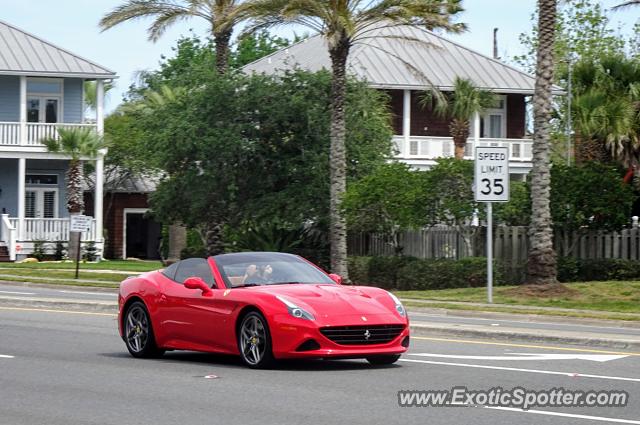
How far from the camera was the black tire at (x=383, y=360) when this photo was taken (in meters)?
14.5

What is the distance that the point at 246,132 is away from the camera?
3897cm

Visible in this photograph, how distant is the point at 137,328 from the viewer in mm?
Result: 16016

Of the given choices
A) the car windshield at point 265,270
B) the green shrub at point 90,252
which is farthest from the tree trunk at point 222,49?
the car windshield at point 265,270

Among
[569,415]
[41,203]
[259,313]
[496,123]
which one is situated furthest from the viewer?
[496,123]

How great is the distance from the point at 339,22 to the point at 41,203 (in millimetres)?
24610

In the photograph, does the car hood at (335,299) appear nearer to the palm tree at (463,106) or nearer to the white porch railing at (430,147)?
the palm tree at (463,106)

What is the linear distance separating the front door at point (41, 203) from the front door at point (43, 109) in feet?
9.63

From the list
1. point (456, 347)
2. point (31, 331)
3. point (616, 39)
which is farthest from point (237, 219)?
point (616, 39)

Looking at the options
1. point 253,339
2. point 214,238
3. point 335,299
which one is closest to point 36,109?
point 214,238

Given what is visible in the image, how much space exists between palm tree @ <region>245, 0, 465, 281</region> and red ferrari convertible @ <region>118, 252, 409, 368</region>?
17.8m

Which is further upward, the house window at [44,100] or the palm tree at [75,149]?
the house window at [44,100]

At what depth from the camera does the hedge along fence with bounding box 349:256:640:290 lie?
34.3 meters

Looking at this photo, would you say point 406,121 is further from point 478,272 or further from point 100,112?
point 478,272

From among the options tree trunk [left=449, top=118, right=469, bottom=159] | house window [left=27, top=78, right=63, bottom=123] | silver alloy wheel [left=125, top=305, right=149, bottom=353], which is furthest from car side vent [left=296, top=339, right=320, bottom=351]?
house window [left=27, top=78, right=63, bottom=123]
